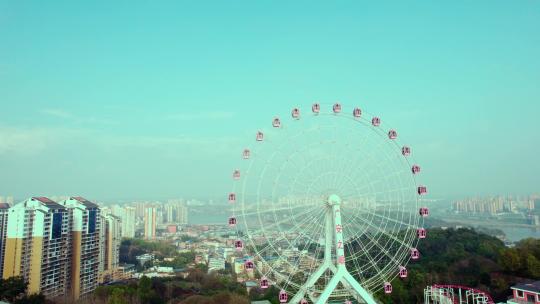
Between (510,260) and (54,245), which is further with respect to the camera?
(54,245)

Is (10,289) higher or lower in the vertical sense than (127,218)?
lower

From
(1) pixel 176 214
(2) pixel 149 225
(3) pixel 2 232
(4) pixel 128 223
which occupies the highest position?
(1) pixel 176 214

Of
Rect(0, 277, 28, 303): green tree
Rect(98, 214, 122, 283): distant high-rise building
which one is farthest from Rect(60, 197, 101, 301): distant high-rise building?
Rect(0, 277, 28, 303): green tree

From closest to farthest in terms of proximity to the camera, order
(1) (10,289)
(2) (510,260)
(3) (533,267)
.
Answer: (1) (10,289)
(3) (533,267)
(2) (510,260)

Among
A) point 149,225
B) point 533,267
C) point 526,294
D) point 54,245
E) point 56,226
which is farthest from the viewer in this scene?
point 149,225

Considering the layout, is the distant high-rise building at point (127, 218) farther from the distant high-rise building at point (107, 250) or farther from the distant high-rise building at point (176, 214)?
the distant high-rise building at point (176, 214)

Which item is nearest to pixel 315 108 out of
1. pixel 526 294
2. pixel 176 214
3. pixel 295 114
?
pixel 295 114

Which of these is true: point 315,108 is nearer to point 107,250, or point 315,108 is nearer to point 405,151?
point 405,151

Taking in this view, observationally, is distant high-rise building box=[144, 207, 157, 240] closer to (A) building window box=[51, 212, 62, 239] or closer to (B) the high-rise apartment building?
(B) the high-rise apartment building
